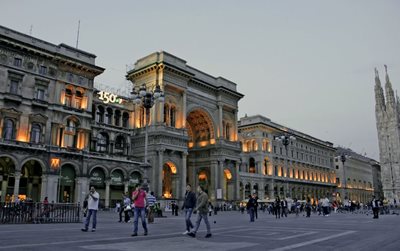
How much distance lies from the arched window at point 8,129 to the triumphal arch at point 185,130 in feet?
49.3

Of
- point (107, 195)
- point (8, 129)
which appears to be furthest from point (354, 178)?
point (8, 129)

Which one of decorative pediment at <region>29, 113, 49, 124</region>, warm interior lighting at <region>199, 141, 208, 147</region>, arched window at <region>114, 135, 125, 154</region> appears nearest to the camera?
decorative pediment at <region>29, 113, 49, 124</region>

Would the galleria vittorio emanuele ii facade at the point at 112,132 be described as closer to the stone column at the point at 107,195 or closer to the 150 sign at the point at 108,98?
the stone column at the point at 107,195

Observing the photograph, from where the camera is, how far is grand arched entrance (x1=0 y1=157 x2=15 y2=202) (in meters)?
36.3

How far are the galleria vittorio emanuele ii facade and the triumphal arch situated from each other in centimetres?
16

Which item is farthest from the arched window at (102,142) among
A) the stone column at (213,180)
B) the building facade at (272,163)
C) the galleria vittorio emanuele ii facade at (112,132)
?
the building facade at (272,163)

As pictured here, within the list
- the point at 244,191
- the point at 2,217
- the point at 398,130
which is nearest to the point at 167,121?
the point at 244,191

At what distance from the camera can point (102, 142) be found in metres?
50.2

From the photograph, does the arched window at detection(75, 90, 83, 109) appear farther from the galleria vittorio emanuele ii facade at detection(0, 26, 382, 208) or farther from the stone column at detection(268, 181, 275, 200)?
the stone column at detection(268, 181, 275, 200)

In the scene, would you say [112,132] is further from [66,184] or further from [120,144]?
[66,184]

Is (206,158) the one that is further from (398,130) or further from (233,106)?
(398,130)

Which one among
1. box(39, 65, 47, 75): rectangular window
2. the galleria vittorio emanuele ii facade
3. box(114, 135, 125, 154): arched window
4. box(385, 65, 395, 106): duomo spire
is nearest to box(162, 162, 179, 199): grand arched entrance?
the galleria vittorio emanuele ii facade

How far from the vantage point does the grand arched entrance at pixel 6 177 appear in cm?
3628

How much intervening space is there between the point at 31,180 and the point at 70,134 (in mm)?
6712
